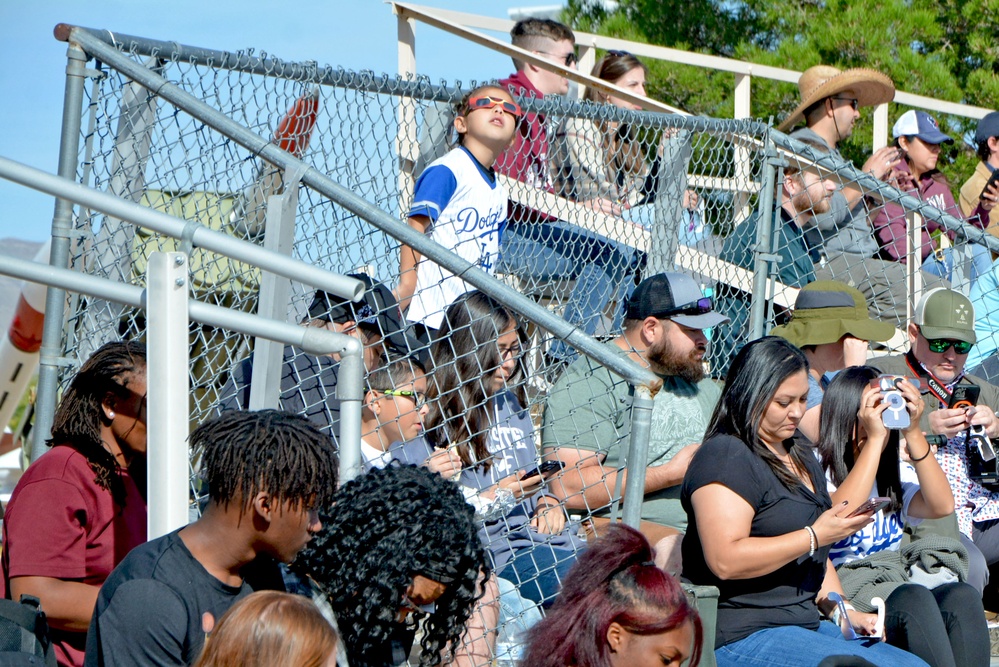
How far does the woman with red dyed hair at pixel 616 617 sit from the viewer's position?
2674 millimetres

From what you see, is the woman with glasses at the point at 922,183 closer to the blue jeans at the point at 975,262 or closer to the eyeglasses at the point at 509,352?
the blue jeans at the point at 975,262

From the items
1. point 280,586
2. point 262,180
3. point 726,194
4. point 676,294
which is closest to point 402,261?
point 262,180

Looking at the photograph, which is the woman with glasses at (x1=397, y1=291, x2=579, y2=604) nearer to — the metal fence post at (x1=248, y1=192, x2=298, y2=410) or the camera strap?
the metal fence post at (x1=248, y1=192, x2=298, y2=410)

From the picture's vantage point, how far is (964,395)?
495cm

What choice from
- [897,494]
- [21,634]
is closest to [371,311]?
[21,634]

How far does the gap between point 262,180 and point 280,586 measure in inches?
67.5

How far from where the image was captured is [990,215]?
7.22 m

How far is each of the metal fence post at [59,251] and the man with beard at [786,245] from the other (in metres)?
3.29

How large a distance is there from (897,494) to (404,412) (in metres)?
1.94

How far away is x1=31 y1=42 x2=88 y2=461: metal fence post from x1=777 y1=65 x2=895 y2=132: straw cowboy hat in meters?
4.55

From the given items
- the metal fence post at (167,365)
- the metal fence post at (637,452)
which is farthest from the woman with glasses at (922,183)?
the metal fence post at (167,365)

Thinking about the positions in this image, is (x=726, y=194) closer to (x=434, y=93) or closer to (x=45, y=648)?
(x=434, y=93)

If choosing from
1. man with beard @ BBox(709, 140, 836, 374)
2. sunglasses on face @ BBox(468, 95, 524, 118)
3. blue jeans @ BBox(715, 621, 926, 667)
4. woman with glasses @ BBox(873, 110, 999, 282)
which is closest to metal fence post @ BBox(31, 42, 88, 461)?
sunglasses on face @ BBox(468, 95, 524, 118)

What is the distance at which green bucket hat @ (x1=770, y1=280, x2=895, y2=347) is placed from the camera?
511 centimetres
